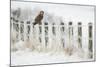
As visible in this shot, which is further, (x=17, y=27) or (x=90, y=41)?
(x=90, y=41)

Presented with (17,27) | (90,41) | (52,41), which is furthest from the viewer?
(90,41)

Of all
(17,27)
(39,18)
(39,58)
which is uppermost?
(39,18)

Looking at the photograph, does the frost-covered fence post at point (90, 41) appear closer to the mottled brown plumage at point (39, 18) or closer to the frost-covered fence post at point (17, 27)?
the mottled brown plumage at point (39, 18)

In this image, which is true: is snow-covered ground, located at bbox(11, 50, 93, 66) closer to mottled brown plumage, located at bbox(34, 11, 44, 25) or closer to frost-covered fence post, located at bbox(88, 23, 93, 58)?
frost-covered fence post, located at bbox(88, 23, 93, 58)

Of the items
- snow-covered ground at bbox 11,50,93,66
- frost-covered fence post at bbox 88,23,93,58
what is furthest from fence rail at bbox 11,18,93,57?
snow-covered ground at bbox 11,50,93,66

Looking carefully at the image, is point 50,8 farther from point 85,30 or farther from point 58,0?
point 85,30

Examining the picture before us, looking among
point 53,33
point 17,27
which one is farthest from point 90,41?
point 17,27

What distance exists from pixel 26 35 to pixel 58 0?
0.56 metres

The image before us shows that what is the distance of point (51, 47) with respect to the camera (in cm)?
235

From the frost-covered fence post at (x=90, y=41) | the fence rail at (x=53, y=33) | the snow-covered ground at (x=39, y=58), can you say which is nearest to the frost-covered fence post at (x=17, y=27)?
the fence rail at (x=53, y=33)

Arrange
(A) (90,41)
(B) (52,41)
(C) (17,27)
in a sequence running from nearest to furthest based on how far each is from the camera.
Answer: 1. (C) (17,27)
2. (B) (52,41)
3. (A) (90,41)

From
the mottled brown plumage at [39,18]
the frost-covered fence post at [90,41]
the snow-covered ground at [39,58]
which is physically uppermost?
the mottled brown plumage at [39,18]

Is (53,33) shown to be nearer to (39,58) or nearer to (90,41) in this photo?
(39,58)
